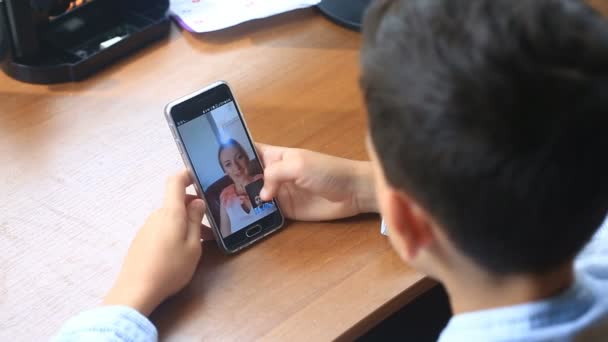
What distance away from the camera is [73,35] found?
939mm

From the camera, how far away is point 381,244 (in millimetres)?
708

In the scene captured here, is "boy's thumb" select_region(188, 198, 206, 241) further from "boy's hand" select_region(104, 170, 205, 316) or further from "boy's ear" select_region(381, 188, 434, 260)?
"boy's ear" select_region(381, 188, 434, 260)

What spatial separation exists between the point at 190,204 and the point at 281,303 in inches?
5.7

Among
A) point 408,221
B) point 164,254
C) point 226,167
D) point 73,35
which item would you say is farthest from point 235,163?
point 73,35

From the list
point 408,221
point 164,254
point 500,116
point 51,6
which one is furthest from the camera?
point 51,6

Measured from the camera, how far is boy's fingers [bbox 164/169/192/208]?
0.70 meters

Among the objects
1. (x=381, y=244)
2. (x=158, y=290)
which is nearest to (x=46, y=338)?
(x=158, y=290)

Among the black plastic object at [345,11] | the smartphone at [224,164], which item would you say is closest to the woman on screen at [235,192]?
the smartphone at [224,164]

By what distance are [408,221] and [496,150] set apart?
0.40 feet

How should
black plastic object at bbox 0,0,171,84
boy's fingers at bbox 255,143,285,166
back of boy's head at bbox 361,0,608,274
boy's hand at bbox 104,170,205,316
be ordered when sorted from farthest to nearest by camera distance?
black plastic object at bbox 0,0,171,84, boy's fingers at bbox 255,143,285,166, boy's hand at bbox 104,170,205,316, back of boy's head at bbox 361,0,608,274

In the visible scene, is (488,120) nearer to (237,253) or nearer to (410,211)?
(410,211)

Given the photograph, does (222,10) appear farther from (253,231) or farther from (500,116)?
(500,116)

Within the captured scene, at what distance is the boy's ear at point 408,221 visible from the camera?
52 cm

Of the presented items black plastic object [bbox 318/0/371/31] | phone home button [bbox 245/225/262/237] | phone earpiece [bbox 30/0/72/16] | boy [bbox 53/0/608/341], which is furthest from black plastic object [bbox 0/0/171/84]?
boy [bbox 53/0/608/341]
